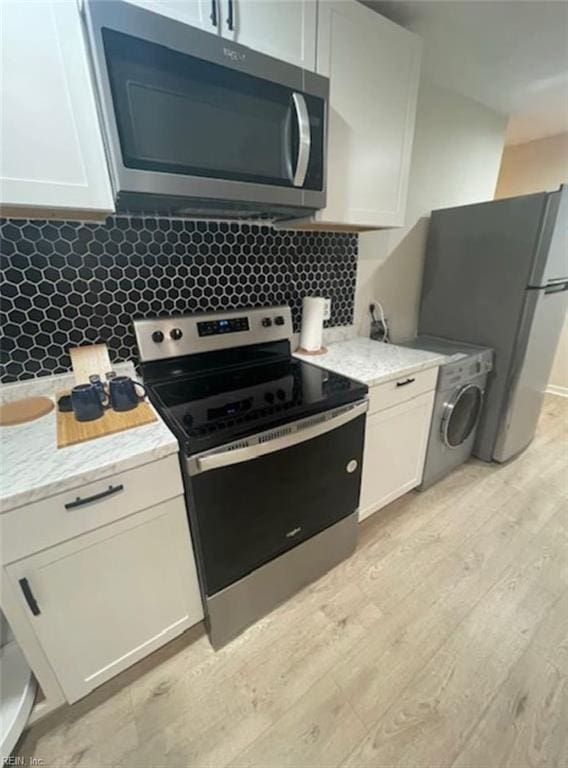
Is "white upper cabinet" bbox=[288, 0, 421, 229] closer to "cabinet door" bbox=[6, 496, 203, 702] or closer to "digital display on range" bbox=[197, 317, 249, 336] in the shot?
"digital display on range" bbox=[197, 317, 249, 336]

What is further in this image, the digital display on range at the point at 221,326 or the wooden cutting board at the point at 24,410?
the digital display on range at the point at 221,326

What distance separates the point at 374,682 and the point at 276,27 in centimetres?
228

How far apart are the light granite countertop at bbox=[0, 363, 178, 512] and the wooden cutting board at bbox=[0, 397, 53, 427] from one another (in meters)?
0.03

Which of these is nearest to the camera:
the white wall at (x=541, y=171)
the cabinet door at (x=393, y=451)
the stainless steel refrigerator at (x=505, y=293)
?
the cabinet door at (x=393, y=451)

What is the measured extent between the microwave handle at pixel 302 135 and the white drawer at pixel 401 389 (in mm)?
884

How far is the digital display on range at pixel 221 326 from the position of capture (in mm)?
1501

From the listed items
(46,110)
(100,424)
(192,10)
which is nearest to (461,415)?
(100,424)

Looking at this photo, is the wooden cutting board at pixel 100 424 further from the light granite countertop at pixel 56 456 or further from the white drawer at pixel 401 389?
the white drawer at pixel 401 389

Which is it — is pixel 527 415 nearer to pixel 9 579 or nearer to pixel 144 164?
pixel 144 164

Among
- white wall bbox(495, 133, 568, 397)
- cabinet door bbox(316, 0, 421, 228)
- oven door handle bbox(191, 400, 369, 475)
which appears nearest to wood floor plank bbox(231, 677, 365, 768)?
oven door handle bbox(191, 400, 369, 475)

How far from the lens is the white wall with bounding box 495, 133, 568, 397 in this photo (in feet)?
9.78

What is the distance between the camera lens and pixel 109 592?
1015 millimetres

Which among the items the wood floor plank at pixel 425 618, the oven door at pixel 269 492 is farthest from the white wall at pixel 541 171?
the oven door at pixel 269 492

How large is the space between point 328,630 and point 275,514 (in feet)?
1.89
